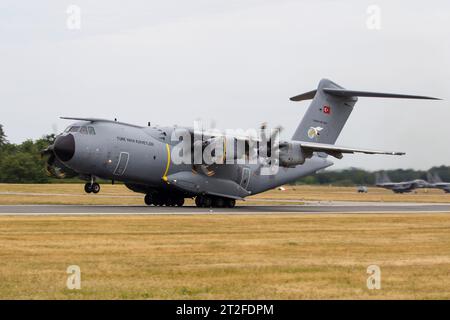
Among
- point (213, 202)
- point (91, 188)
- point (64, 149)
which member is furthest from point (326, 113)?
point (64, 149)

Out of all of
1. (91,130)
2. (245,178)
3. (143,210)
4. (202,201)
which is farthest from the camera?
(245,178)

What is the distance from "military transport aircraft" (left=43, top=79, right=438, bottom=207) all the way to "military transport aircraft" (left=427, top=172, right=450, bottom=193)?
39.6 m

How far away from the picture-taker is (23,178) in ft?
273

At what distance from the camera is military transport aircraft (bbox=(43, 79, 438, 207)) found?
34969mm

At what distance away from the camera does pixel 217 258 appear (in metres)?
17.5

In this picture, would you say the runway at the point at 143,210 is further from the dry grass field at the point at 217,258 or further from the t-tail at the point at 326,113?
the t-tail at the point at 326,113

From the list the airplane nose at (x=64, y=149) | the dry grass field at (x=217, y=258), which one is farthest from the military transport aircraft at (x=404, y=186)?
the dry grass field at (x=217, y=258)

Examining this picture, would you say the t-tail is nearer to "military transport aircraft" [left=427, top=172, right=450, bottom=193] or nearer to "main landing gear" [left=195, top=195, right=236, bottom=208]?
"main landing gear" [left=195, top=195, right=236, bottom=208]

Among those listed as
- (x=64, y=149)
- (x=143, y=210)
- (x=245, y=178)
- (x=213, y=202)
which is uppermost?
(x=64, y=149)

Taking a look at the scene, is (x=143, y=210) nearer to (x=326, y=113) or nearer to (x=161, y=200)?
(x=161, y=200)

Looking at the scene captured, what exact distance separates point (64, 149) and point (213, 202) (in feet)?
32.7

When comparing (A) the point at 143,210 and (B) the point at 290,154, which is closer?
(A) the point at 143,210

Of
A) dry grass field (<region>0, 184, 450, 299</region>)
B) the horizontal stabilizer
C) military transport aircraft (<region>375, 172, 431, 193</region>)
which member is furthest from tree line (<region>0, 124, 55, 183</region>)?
dry grass field (<region>0, 184, 450, 299</region>)
